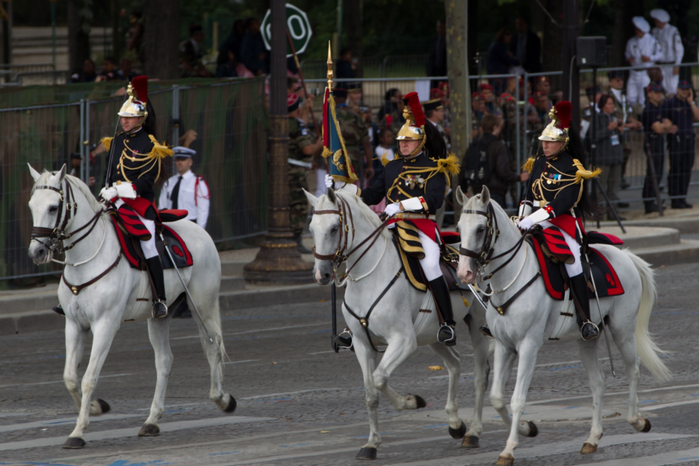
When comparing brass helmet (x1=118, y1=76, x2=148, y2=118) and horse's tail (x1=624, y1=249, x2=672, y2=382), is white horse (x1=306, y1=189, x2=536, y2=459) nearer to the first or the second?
horse's tail (x1=624, y1=249, x2=672, y2=382)

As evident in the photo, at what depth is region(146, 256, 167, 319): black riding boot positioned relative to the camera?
995 cm

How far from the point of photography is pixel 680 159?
2123 centimetres

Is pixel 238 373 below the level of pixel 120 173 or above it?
below

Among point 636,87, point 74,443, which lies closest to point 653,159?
point 636,87

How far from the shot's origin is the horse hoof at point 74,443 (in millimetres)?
8648

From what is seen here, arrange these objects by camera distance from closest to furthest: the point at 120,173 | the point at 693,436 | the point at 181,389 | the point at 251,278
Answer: the point at 693,436 → the point at 120,173 → the point at 181,389 → the point at 251,278

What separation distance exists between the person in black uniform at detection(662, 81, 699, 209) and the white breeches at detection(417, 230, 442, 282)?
1314 cm

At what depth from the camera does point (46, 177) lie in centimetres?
920

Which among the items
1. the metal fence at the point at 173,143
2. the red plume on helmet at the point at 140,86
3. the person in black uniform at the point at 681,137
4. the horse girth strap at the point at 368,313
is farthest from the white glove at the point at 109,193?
the person in black uniform at the point at 681,137

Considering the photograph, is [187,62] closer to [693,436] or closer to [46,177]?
[46,177]

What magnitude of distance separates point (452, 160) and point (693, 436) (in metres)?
2.94

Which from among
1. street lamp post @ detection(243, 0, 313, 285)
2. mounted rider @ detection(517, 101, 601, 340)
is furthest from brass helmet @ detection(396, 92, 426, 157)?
street lamp post @ detection(243, 0, 313, 285)

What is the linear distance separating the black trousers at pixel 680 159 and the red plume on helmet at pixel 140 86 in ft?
43.7

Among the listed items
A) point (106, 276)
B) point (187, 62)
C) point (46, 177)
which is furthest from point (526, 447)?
point (187, 62)
